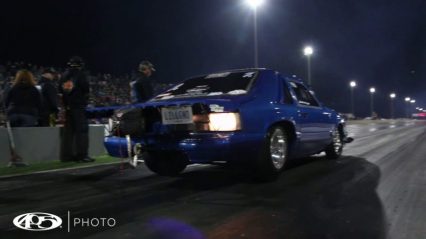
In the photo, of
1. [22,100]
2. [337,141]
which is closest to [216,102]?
[337,141]

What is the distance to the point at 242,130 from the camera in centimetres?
575

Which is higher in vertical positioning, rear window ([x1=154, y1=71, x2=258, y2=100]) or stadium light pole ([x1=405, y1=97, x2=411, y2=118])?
stadium light pole ([x1=405, y1=97, x2=411, y2=118])

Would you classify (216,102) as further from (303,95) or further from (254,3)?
(254,3)

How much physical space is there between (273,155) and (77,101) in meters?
4.00

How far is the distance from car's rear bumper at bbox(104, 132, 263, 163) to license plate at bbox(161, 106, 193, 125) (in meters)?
0.17

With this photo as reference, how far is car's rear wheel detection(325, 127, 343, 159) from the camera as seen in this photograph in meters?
8.80

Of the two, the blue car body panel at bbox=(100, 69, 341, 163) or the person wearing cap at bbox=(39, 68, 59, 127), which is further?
the person wearing cap at bbox=(39, 68, 59, 127)

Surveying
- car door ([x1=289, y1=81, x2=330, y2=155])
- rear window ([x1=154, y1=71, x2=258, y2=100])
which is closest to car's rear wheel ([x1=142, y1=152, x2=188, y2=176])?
rear window ([x1=154, y1=71, x2=258, y2=100])

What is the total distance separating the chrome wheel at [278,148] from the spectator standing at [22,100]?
461cm

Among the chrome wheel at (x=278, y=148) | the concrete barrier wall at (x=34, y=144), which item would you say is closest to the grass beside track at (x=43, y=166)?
the concrete barrier wall at (x=34, y=144)

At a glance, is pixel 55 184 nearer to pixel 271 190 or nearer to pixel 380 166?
pixel 271 190

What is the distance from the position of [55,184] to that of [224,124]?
235 cm

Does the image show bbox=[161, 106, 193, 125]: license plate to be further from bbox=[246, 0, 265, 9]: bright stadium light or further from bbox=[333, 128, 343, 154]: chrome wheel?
bbox=[246, 0, 265, 9]: bright stadium light

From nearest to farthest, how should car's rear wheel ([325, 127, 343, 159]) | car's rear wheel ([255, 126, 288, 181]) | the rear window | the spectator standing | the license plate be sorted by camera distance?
the license plate → car's rear wheel ([255, 126, 288, 181]) → the rear window → the spectator standing → car's rear wheel ([325, 127, 343, 159])
